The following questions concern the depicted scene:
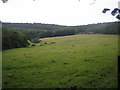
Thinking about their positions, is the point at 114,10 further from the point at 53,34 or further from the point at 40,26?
the point at 40,26

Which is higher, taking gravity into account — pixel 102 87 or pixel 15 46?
pixel 102 87

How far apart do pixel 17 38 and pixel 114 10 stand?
2263 inches

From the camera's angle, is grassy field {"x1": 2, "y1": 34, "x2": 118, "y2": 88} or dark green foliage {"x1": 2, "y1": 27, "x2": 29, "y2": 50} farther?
dark green foliage {"x1": 2, "y1": 27, "x2": 29, "y2": 50}

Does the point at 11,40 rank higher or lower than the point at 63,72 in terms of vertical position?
lower

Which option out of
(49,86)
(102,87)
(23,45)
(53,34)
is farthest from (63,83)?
(53,34)

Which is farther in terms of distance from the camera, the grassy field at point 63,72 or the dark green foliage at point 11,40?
the dark green foliage at point 11,40

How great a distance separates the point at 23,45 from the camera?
207 ft

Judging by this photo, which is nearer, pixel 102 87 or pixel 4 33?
pixel 102 87

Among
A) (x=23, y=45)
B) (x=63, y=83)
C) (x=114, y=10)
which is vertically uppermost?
(x=114, y=10)

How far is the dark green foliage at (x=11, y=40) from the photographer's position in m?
53.6

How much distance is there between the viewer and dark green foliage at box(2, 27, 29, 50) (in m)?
53.6

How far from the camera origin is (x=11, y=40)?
188ft

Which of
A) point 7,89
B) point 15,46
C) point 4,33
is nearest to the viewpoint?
point 7,89

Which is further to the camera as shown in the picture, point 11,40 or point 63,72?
point 11,40
